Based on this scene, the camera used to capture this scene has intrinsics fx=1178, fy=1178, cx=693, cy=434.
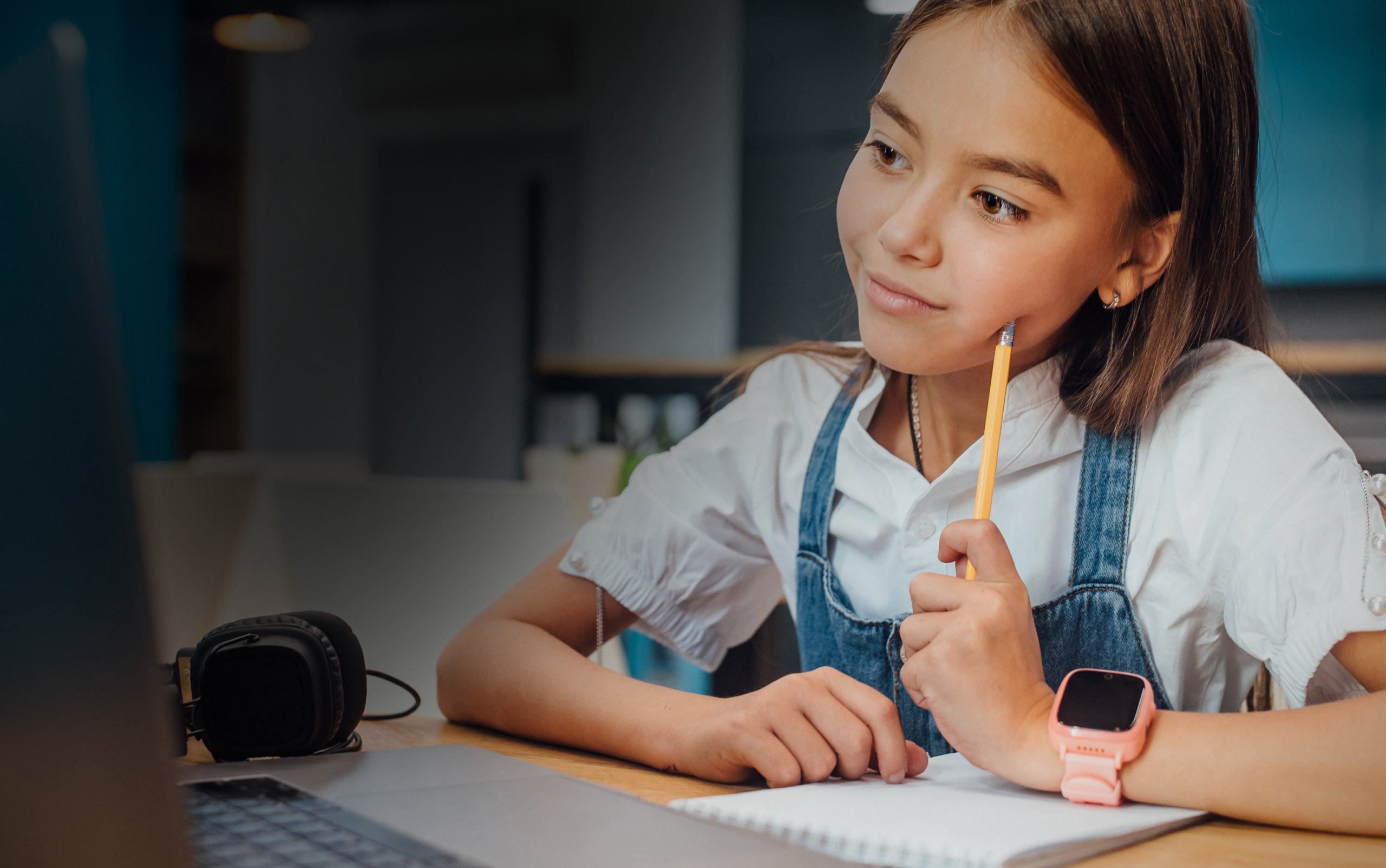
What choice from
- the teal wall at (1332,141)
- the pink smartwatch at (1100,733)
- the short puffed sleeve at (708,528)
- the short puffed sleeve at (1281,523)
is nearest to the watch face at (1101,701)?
the pink smartwatch at (1100,733)

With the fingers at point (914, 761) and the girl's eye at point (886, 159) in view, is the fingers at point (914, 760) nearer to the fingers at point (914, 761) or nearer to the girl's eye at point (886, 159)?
the fingers at point (914, 761)

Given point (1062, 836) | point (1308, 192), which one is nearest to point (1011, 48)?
point (1062, 836)

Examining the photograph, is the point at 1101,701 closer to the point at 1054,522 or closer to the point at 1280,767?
the point at 1280,767

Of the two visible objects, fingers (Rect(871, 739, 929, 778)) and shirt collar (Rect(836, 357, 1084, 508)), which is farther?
shirt collar (Rect(836, 357, 1084, 508))

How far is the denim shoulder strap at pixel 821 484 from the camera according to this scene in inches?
33.5

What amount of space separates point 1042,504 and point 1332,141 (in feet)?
9.07

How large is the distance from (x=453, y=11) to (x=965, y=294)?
14.6ft

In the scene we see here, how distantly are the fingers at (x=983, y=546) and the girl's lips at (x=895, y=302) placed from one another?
0.48 feet

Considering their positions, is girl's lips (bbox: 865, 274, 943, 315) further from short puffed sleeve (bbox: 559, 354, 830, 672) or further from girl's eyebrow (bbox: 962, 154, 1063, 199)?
short puffed sleeve (bbox: 559, 354, 830, 672)

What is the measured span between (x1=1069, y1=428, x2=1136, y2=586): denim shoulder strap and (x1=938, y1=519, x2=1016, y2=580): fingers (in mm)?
148

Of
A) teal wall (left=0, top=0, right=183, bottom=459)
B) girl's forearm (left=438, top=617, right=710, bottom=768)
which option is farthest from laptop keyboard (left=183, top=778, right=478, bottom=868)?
teal wall (left=0, top=0, right=183, bottom=459)

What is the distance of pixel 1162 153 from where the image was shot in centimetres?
70

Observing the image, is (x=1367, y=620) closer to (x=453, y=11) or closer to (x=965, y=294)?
(x=965, y=294)

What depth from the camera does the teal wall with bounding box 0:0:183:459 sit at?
3.53 meters
